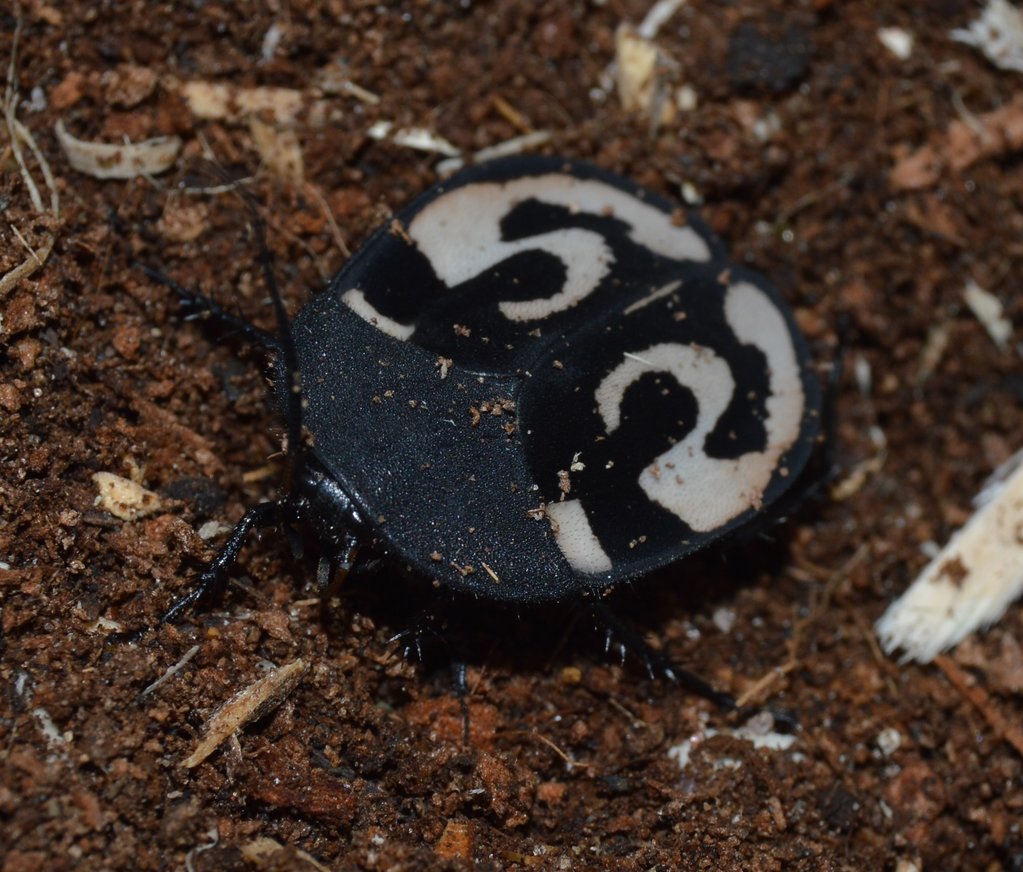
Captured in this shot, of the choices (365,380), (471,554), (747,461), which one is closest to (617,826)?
(471,554)

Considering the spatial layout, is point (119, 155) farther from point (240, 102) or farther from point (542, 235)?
point (542, 235)

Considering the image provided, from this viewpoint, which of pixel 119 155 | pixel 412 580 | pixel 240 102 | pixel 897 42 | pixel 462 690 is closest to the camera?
pixel 412 580

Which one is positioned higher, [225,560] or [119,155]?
[119,155]

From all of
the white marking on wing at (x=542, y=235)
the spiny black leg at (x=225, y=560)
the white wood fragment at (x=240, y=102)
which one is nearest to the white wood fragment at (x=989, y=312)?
the white marking on wing at (x=542, y=235)

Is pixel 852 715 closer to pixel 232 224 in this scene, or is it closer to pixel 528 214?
pixel 528 214

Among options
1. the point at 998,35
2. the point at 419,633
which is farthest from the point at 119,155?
the point at 998,35
